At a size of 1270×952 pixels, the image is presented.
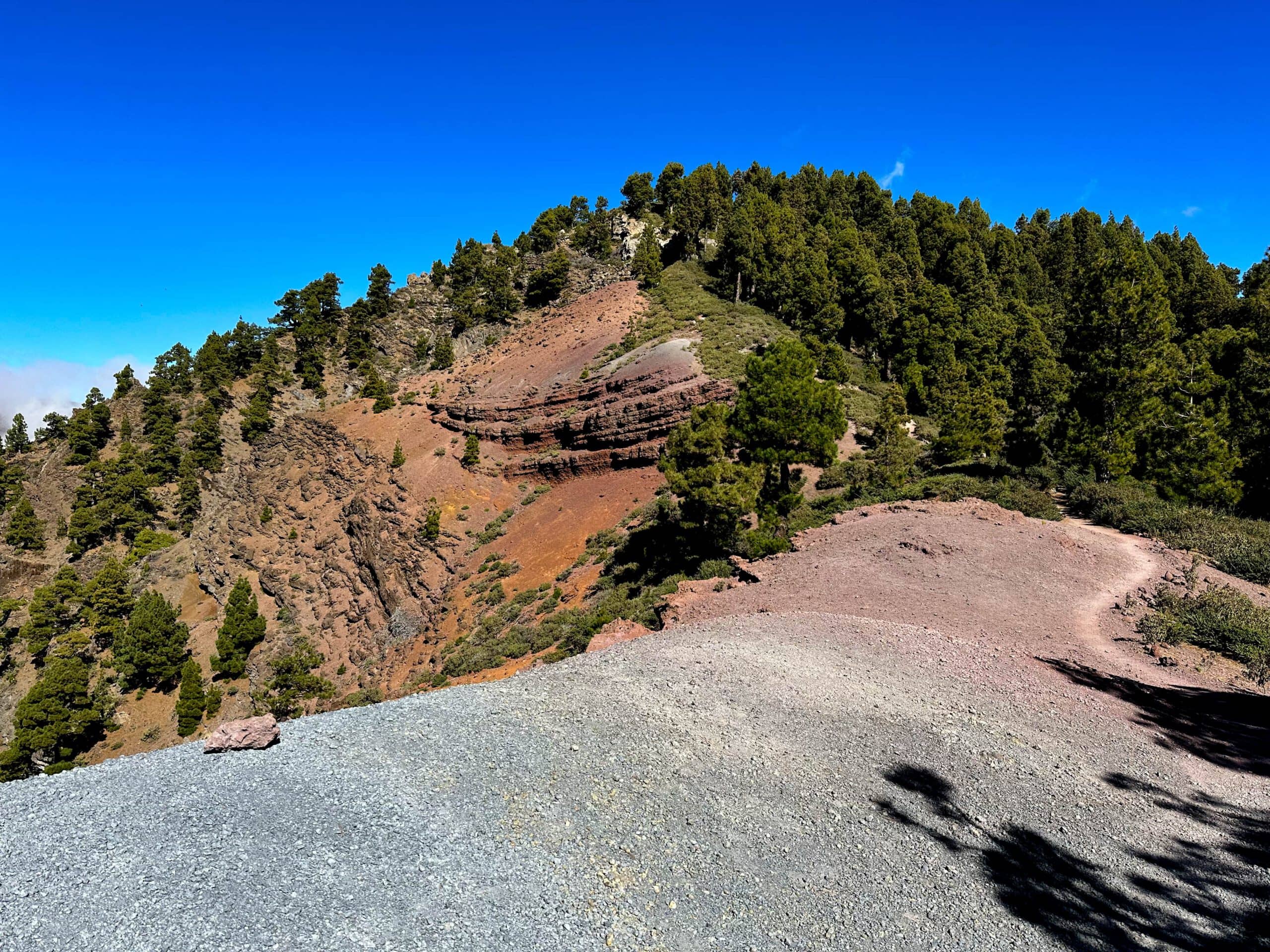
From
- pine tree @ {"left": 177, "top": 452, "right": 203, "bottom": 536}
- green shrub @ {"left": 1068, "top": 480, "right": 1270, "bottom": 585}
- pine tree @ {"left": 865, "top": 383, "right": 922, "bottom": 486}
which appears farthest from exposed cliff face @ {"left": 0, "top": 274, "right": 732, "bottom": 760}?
green shrub @ {"left": 1068, "top": 480, "right": 1270, "bottom": 585}

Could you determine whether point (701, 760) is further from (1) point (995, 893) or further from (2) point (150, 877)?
(2) point (150, 877)

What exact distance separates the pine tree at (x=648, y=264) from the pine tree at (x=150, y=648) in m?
48.5

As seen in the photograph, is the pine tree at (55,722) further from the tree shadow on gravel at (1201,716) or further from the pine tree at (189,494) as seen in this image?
the tree shadow on gravel at (1201,716)

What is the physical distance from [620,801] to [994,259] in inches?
3327

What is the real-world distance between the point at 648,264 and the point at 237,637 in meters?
47.5

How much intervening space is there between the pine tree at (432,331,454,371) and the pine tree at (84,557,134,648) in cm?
3085

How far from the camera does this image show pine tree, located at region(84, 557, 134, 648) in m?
48.2

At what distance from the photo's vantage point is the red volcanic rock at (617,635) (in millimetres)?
16000

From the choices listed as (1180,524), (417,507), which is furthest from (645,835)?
(417,507)

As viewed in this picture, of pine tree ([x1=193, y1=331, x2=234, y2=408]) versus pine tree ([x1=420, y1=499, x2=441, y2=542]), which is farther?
pine tree ([x1=193, y1=331, x2=234, y2=408])

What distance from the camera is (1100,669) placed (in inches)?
541

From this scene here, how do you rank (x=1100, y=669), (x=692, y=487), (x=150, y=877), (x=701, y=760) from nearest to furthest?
(x=150, y=877), (x=701, y=760), (x=1100, y=669), (x=692, y=487)

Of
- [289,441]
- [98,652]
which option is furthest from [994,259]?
[98,652]

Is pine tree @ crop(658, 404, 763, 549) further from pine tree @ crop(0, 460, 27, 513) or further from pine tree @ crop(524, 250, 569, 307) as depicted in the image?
pine tree @ crop(0, 460, 27, 513)
